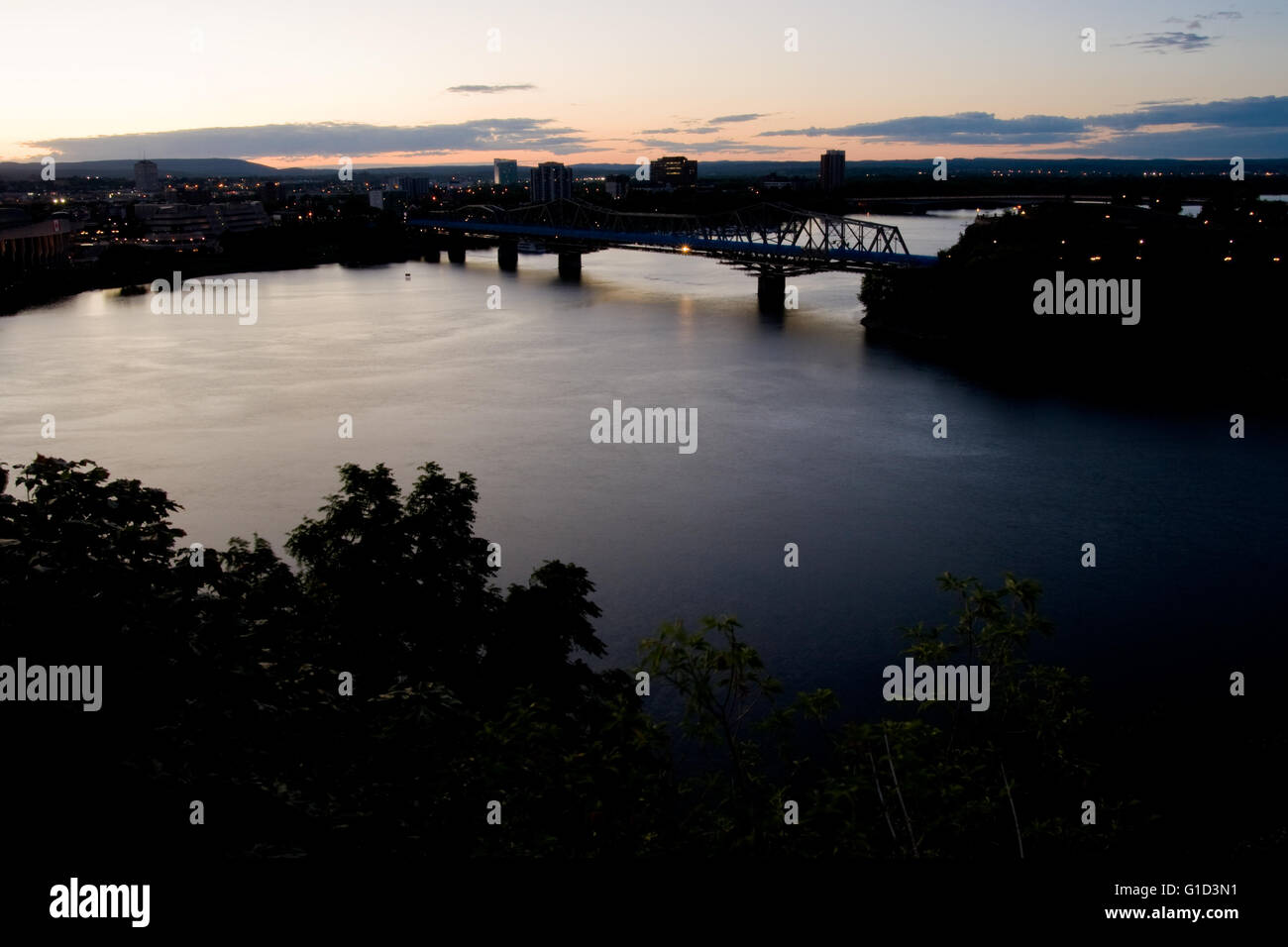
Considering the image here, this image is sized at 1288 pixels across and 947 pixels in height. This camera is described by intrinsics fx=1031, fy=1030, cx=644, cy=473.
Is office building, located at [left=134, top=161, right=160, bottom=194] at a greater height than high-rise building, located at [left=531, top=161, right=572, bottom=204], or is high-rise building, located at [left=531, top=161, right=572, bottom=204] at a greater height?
office building, located at [left=134, top=161, right=160, bottom=194]

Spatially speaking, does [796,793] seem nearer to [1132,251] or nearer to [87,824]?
[87,824]
